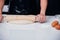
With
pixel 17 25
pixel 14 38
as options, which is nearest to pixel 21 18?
pixel 17 25

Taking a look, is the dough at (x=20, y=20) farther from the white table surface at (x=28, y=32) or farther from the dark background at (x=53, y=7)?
the dark background at (x=53, y=7)

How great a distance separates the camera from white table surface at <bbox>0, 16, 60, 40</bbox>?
0.87m

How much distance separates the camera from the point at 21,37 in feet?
2.85

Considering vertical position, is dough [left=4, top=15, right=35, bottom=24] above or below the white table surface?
above

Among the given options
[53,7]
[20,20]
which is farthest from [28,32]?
[53,7]

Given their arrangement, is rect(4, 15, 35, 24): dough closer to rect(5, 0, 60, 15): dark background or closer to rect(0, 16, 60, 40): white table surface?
rect(0, 16, 60, 40): white table surface

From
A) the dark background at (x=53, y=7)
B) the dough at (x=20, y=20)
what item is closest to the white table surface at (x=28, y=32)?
the dough at (x=20, y=20)

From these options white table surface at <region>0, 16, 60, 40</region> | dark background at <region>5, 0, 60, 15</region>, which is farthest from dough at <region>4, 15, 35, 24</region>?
dark background at <region>5, 0, 60, 15</region>

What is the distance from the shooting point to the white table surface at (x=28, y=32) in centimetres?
87

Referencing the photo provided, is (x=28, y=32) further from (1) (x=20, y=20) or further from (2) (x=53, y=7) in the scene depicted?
(2) (x=53, y=7)

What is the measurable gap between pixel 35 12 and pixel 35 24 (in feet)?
1.35

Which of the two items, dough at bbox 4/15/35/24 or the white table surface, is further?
dough at bbox 4/15/35/24

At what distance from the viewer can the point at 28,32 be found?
0.88 meters

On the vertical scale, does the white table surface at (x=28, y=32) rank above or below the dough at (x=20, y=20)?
below
